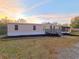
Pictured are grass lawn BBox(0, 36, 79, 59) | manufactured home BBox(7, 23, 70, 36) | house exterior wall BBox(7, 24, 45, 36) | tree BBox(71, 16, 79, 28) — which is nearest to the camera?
grass lawn BBox(0, 36, 79, 59)

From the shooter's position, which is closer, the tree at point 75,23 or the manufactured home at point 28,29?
the manufactured home at point 28,29

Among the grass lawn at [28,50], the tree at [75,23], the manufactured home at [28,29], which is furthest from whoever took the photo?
the tree at [75,23]

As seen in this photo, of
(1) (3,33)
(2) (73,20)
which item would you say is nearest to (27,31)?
(1) (3,33)

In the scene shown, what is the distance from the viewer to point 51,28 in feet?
130

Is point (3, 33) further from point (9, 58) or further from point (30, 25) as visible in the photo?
point (9, 58)

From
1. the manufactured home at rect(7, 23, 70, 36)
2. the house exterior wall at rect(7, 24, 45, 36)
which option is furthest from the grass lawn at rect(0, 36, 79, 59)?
the manufactured home at rect(7, 23, 70, 36)

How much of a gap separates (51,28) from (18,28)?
9.53m

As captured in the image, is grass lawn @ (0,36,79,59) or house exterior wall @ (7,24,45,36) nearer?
grass lawn @ (0,36,79,59)

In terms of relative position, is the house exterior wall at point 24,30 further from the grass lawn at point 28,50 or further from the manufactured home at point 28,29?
the grass lawn at point 28,50

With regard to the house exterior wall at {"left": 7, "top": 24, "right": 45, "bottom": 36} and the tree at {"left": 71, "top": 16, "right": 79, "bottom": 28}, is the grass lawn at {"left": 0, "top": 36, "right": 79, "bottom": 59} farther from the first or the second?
the tree at {"left": 71, "top": 16, "right": 79, "bottom": 28}

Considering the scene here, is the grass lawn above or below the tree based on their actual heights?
below

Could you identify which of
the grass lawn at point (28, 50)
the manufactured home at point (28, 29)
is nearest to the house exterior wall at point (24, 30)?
the manufactured home at point (28, 29)

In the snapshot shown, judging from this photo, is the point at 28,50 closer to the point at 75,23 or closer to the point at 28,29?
the point at 28,29

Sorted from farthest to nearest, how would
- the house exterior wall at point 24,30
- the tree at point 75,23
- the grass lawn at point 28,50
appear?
1. the tree at point 75,23
2. the house exterior wall at point 24,30
3. the grass lawn at point 28,50
